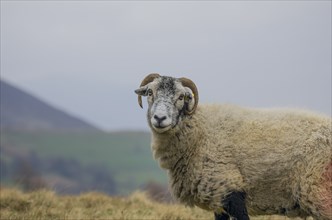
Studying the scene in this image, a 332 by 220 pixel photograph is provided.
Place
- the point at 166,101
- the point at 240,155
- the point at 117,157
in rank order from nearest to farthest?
the point at 240,155 < the point at 166,101 < the point at 117,157

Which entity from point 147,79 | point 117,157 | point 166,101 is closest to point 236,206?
point 166,101

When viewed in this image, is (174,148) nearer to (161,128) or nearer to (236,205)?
(161,128)

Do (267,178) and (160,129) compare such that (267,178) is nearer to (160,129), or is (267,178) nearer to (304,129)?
(304,129)

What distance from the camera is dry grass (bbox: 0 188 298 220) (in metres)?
14.6

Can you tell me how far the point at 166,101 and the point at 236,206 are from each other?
2417 mm

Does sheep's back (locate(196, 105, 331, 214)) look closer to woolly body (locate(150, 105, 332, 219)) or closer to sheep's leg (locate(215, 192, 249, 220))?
woolly body (locate(150, 105, 332, 219))

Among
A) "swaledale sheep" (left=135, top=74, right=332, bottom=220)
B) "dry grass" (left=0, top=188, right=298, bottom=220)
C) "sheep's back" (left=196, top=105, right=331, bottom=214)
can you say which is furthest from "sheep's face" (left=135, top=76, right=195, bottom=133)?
"dry grass" (left=0, top=188, right=298, bottom=220)

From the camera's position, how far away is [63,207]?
15.7 metres

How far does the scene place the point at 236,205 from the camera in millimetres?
11305

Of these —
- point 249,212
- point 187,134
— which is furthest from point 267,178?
point 187,134

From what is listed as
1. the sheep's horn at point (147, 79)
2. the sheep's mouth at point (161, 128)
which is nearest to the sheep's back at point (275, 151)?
the sheep's mouth at point (161, 128)

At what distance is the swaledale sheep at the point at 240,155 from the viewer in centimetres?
1114

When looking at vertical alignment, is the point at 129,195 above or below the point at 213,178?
below

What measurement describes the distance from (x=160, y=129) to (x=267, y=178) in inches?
88.5
